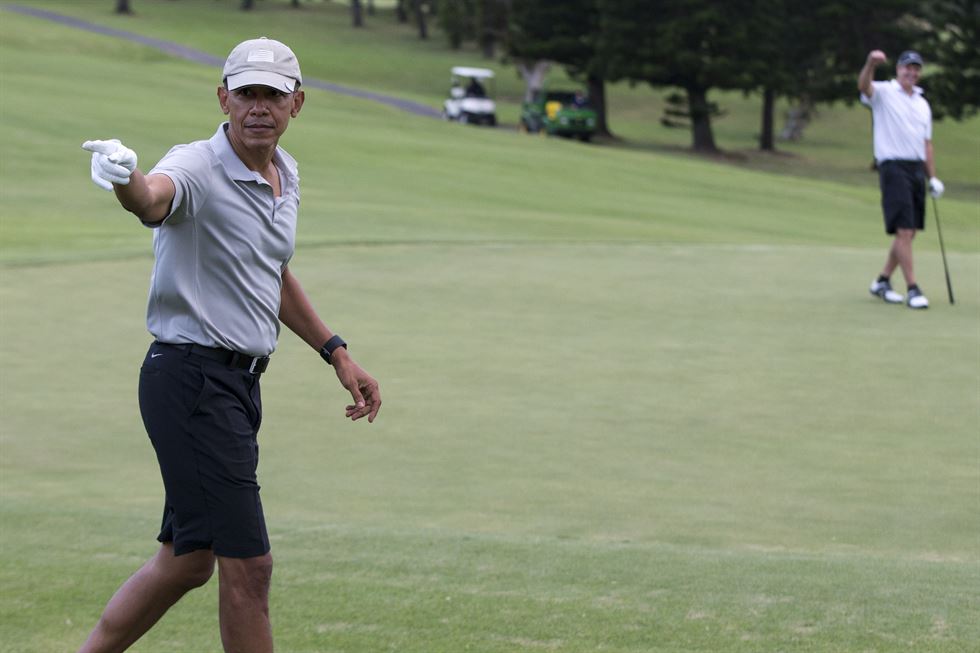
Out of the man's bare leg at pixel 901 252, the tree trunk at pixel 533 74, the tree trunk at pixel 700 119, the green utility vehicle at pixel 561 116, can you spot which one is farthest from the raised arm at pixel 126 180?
the tree trunk at pixel 533 74

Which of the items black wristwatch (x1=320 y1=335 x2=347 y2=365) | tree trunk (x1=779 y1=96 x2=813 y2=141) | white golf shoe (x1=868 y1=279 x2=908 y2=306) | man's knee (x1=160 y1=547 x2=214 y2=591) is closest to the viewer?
man's knee (x1=160 y1=547 x2=214 y2=591)

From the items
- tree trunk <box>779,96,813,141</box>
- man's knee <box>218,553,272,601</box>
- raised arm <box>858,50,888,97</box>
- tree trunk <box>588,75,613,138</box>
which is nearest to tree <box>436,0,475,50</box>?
tree trunk <box>588,75,613,138</box>

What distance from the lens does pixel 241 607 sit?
398cm

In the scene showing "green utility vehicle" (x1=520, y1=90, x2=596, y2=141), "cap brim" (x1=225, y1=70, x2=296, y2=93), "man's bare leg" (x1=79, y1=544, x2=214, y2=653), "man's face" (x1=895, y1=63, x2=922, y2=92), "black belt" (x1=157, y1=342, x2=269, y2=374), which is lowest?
"green utility vehicle" (x1=520, y1=90, x2=596, y2=141)

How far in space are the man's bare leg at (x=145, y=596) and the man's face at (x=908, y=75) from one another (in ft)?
30.2

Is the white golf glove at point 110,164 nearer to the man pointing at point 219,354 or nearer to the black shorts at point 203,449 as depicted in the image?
the man pointing at point 219,354

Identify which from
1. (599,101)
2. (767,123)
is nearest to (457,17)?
(599,101)

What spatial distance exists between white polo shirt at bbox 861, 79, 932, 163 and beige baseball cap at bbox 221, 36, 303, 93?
881cm

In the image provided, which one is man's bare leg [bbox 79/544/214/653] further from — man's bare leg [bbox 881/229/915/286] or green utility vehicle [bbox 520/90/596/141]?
green utility vehicle [bbox 520/90/596/141]

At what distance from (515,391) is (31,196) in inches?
568

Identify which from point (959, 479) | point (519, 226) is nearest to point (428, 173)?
point (519, 226)

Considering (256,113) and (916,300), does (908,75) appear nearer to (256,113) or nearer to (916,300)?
(916,300)

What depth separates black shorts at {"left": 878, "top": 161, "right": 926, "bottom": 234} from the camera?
480 inches

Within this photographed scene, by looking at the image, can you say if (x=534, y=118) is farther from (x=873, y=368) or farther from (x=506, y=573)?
(x=506, y=573)
